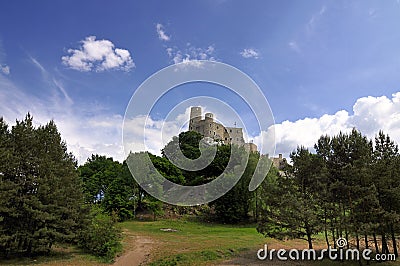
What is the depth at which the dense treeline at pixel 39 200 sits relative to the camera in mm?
19219

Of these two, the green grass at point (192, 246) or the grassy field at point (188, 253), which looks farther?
the green grass at point (192, 246)

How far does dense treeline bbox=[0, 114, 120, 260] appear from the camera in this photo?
19219mm

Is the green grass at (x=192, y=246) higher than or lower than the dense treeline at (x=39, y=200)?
lower

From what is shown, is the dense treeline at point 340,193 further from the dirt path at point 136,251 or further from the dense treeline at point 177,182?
the dense treeline at point 177,182

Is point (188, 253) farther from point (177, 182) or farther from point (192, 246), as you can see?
point (177, 182)

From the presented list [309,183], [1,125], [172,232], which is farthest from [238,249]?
[1,125]

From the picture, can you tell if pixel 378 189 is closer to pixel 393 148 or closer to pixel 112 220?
pixel 393 148

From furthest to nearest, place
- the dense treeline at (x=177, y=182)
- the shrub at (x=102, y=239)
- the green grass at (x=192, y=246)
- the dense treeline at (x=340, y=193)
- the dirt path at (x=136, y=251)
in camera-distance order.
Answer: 1. the dense treeline at (x=177, y=182)
2. the shrub at (x=102, y=239)
3. the dirt path at (x=136, y=251)
4. the green grass at (x=192, y=246)
5. the dense treeline at (x=340, y=193)

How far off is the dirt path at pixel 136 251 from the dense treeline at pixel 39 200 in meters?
1.02

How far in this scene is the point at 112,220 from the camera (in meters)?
23.5

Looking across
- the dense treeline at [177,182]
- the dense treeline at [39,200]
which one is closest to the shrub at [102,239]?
the dense treeline at [39,200]

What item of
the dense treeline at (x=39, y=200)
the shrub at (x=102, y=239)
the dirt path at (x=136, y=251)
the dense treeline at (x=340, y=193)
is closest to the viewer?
the dense treeline at (x=340, y=193)

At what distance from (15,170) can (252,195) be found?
28093 millimetres

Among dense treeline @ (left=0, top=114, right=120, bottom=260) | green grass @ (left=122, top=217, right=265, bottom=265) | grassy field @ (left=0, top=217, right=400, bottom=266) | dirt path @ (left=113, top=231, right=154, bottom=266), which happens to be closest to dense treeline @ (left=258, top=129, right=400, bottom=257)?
grassy field @ (left=0, top=217, right=400, bottom=266)
